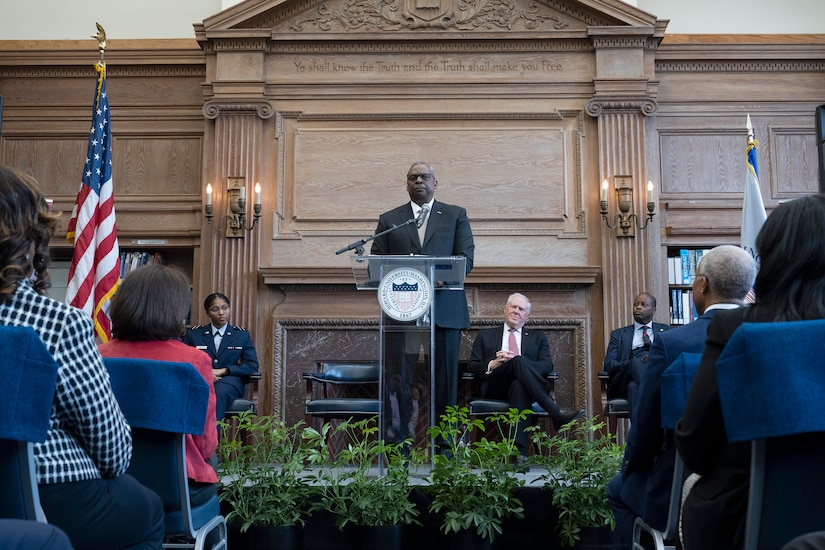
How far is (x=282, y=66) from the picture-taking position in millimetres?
6699

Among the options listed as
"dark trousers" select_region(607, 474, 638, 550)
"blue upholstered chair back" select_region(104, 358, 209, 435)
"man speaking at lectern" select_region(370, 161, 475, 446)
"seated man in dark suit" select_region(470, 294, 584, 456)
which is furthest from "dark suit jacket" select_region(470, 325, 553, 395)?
"blue upholstered chair back" select_region(104, 358, 209, 435)

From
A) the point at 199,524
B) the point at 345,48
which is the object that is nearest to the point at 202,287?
the point at 345,48

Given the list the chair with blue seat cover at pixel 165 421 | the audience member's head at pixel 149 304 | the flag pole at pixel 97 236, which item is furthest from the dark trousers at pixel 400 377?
the flag pole at pixel 97 236

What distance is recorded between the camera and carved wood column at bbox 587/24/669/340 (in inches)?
247

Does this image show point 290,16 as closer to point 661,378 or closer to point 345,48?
point 345,48

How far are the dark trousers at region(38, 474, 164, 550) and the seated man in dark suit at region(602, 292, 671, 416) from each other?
4.10 m

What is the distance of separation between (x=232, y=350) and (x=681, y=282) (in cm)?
325

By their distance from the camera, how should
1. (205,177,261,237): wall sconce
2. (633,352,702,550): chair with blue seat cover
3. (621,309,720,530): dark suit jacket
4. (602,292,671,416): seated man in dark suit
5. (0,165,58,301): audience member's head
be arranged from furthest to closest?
(205,177,261,237): wall sconce, (602,292,671,416): seated man in dark suit, (621,309,720,530): dark suit jacket, (633,352,702,550): chair with blue seat cover, (0,165,58,301): audience member's head

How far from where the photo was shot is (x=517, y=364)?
5.26 m

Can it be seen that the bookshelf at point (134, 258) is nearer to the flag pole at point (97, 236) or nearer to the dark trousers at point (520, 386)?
the flag pole at point (97, 236)

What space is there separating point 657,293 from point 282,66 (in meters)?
3.26

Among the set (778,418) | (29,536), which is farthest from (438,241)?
(29,536)

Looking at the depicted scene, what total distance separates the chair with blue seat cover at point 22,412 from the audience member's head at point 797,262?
1.34 m

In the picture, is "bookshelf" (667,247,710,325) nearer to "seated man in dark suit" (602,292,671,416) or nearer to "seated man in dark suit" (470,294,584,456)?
"seated man in dark suit" (602,292,671,416)
